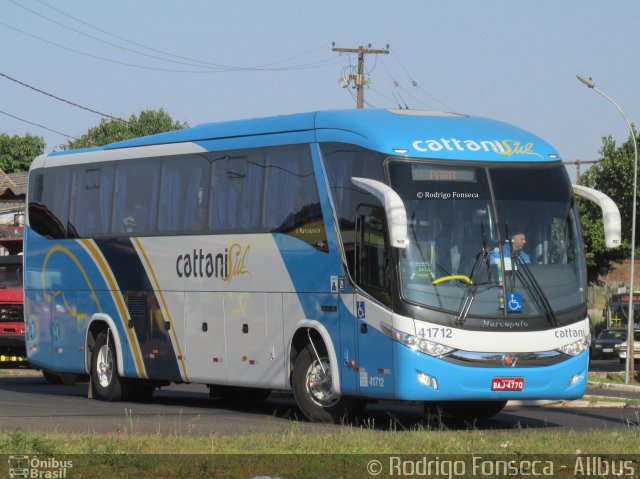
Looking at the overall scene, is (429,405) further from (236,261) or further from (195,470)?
(195,470)

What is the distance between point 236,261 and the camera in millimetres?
19297

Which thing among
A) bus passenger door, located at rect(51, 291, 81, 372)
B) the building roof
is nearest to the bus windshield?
bus passenger door, located at rect(51, 291, 81, 372)

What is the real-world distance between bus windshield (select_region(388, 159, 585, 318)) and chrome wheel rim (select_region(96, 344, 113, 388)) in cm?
765

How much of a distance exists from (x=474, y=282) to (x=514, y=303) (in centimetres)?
55

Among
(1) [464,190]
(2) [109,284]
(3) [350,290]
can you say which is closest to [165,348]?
(2) [109,284]

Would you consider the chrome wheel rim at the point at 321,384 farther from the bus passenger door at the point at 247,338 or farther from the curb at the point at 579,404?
the curb at the point at 579,404

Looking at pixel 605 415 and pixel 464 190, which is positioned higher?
pixel 464 190

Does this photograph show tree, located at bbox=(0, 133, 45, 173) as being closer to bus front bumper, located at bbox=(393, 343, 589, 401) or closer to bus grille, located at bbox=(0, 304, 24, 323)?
bus grille, located at bbox=(0, 304, 24, 323)

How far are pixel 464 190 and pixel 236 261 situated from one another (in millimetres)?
3974

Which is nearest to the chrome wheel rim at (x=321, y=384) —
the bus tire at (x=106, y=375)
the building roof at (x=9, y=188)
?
the bus tire at (x=106, y=375)

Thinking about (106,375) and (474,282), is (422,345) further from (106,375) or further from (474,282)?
(106,375)

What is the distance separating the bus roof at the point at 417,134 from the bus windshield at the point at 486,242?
0.23 metres

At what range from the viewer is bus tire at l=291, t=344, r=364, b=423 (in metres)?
17.5

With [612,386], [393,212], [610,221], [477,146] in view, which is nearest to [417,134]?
[477,146]
